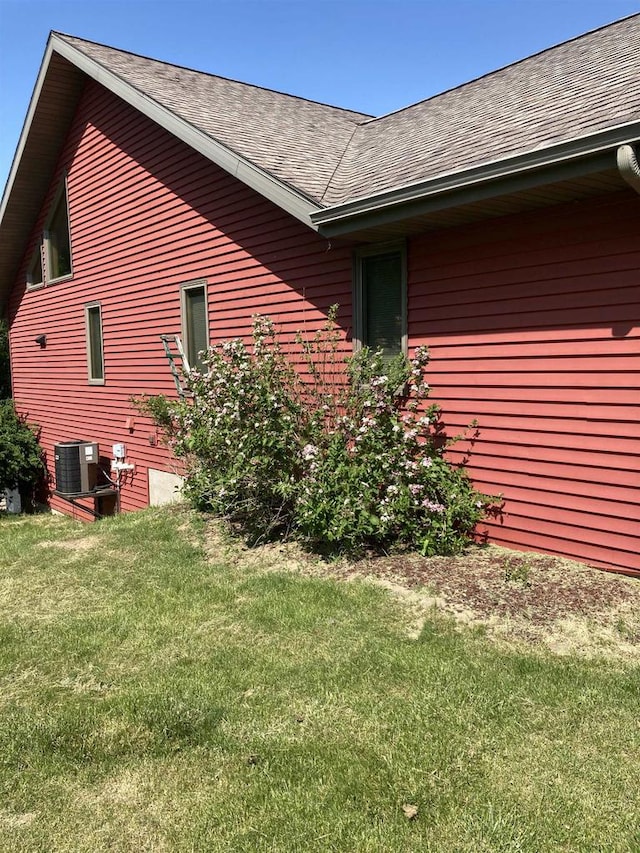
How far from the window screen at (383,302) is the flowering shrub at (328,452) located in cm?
30

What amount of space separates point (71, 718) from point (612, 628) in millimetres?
3236

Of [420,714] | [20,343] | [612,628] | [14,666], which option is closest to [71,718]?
[14,666]

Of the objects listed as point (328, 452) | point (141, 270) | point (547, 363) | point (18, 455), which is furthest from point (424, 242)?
point (18, 455)

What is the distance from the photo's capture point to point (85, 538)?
25.0 ft

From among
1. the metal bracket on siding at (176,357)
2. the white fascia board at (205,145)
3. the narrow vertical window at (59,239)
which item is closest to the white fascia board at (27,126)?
the white fascia board at (205,145)

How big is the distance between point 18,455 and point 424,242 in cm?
1090

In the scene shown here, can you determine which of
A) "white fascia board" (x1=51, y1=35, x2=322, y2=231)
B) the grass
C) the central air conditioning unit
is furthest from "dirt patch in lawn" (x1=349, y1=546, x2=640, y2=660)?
the central air conditioning unit

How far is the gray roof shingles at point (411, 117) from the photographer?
520 cm

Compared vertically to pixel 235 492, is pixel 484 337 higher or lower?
higher

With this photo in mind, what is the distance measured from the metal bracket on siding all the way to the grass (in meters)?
4.78

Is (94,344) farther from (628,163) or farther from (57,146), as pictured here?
(628,163)

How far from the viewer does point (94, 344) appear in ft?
40.9

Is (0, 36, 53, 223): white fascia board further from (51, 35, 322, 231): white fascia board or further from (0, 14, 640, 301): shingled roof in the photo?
(51, 35, 322, 231): white fascia board

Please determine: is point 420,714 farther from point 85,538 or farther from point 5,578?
point 85,538
